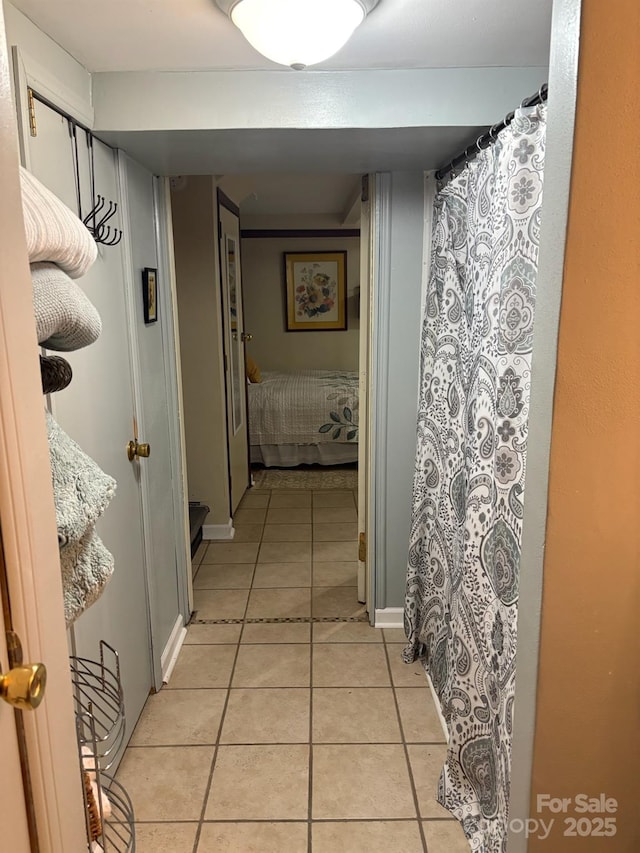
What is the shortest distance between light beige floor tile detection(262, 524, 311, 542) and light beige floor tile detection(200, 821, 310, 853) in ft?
6.91

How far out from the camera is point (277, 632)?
2895 millimetres

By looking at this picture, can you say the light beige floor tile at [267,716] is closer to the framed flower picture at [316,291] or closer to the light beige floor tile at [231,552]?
the light beige floor tile at [231,552]

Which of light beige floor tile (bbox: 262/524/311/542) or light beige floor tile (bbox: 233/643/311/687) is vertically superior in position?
light beige floor tile (bbox: 262/524/311/542)

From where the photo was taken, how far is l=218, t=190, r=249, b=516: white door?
3.97m

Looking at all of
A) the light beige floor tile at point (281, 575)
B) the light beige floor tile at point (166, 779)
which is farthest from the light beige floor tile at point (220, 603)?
the light beige floor tile at point (166, 779)

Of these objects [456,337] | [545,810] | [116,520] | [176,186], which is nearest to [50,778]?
[545,810]

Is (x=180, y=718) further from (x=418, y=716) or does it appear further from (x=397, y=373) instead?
(x=397, y=373)

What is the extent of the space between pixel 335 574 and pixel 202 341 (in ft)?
5.12

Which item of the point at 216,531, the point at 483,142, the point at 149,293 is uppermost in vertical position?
the point at 483,142

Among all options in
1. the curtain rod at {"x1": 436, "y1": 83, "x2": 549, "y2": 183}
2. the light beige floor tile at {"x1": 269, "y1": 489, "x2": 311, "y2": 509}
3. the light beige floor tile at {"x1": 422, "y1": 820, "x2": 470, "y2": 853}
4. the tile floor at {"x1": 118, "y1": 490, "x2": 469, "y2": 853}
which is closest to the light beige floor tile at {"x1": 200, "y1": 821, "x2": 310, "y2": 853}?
the tile floor at {"x1": 118, "y1": 490, "x2": 469, "y2": 853}

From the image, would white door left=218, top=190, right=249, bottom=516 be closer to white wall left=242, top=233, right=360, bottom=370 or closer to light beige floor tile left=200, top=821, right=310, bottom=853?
white wall left=242, top=233, right=360, bottom=370

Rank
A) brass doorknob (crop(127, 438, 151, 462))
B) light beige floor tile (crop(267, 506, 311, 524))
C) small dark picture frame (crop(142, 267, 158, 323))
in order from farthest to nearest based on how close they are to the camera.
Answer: light beige floor tile (crop(267, 506, 311, 524)) → small dark picture frame (crop(142, 267, 158, 323)) → brass doorknob (crop(127, 438, 151, 462))

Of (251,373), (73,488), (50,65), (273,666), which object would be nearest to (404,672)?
(273,666)

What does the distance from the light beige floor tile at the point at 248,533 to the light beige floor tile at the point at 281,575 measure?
38 centimetres
